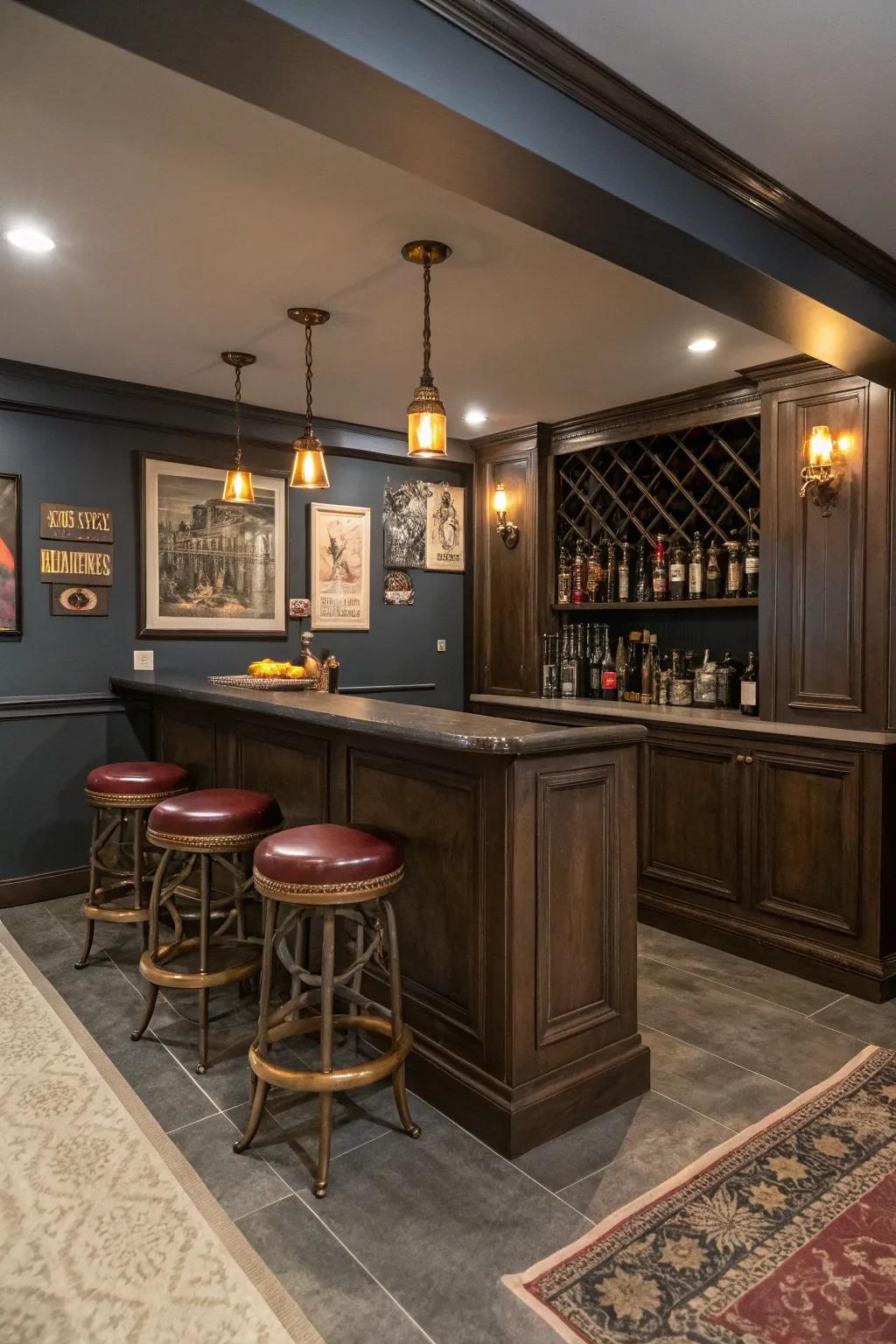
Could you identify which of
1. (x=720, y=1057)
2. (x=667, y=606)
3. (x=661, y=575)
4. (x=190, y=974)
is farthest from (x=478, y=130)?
(x=661, y=575)

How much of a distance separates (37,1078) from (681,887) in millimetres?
2671

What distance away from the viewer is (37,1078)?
248cm

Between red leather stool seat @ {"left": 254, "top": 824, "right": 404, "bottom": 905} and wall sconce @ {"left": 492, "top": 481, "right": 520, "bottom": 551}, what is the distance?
3.33m

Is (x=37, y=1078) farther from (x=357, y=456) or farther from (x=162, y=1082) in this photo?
(x=357, y=456)

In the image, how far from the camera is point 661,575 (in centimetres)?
457

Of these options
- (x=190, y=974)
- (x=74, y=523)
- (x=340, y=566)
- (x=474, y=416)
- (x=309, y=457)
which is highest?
(x=474, y=416)

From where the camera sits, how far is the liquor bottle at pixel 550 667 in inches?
202

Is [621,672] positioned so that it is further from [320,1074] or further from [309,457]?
[320,1074]

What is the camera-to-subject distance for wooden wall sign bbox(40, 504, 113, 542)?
4.14 m

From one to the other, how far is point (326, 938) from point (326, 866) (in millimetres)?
175

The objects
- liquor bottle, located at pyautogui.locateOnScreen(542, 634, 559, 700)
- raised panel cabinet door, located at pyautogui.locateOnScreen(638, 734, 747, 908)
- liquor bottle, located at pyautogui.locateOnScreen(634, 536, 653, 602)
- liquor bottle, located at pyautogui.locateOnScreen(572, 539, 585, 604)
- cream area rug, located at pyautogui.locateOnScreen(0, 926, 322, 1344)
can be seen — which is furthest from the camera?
liquor bottle, located at pyautogui.locateOnScreen(542, 634, 559, 700)

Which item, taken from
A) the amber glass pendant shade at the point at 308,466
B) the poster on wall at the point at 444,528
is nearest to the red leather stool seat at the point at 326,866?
the amber glass pendant shade at the point at 308,466

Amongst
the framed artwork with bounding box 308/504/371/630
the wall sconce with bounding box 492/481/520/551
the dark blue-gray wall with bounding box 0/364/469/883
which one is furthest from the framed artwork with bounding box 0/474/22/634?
the wall sconce with bounding box 492/481/520/551

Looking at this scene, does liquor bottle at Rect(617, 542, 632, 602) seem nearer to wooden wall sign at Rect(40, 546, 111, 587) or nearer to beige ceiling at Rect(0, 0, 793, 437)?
beige ceiling at Rect(0, 0, 793, 437)
